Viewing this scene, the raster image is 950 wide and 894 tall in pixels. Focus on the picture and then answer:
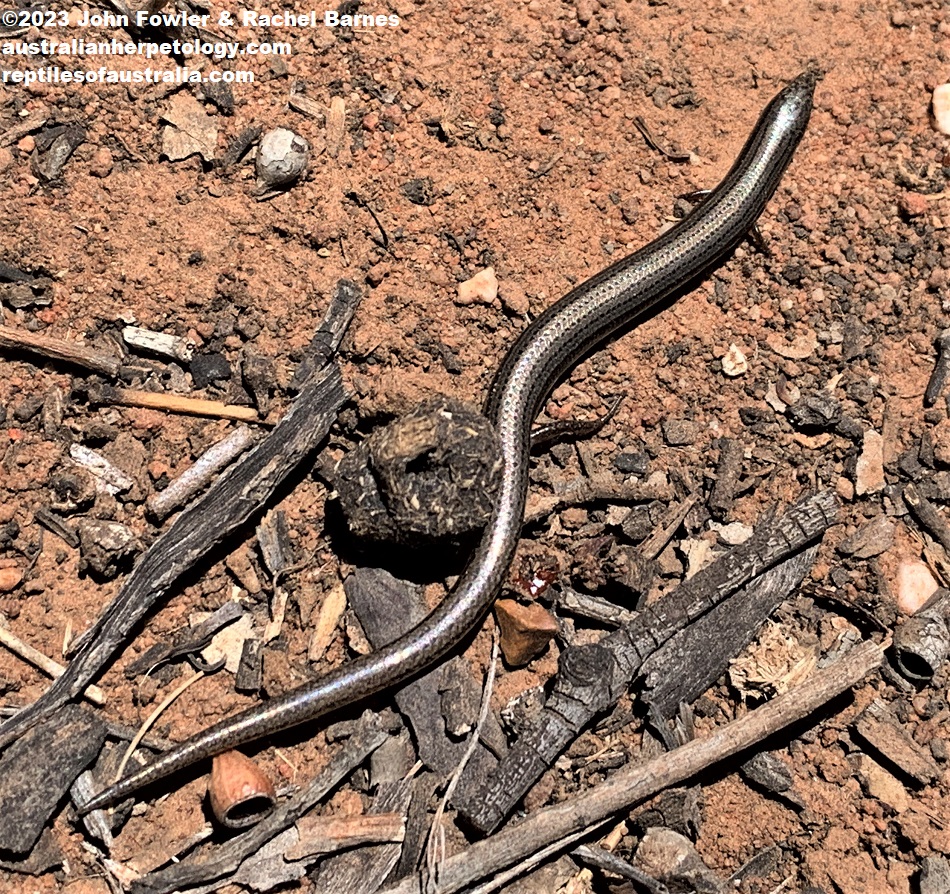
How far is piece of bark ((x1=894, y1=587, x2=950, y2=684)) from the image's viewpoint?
4242mm

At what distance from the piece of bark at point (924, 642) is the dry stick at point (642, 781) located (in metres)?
0.31

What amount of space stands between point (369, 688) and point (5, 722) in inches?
69.6

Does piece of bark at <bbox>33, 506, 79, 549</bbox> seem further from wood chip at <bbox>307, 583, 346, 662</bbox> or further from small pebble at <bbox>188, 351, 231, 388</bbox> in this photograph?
wood chip at <bbox>307, 583, 346, 662</bbox>

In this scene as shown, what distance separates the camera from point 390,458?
3.68 meters

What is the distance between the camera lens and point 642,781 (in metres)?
3.90

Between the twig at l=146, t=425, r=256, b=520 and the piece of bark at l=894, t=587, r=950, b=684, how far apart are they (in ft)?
12.2

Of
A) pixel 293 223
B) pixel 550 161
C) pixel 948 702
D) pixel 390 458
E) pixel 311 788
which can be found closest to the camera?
pixel 390 458

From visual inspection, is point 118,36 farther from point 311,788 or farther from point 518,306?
point 311,788

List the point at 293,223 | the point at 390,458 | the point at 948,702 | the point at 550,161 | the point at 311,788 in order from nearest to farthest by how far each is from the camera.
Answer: the point at 390,458, the point at 311,788, the point at 948,702, the point at 293,223, the point at 550,161

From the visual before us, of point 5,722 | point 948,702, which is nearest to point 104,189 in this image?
point 5,722

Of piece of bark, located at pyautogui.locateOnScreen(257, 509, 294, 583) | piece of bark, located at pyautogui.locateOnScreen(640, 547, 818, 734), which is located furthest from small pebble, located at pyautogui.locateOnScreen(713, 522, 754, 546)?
piece of bark, located at pyautogui.locateOnScreen(257, 509, 294, 583)

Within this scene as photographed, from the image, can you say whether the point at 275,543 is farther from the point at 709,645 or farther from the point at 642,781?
the point at 709,645

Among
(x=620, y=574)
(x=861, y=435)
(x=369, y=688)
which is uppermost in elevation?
(x=861, y=435)

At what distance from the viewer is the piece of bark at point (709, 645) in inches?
165
